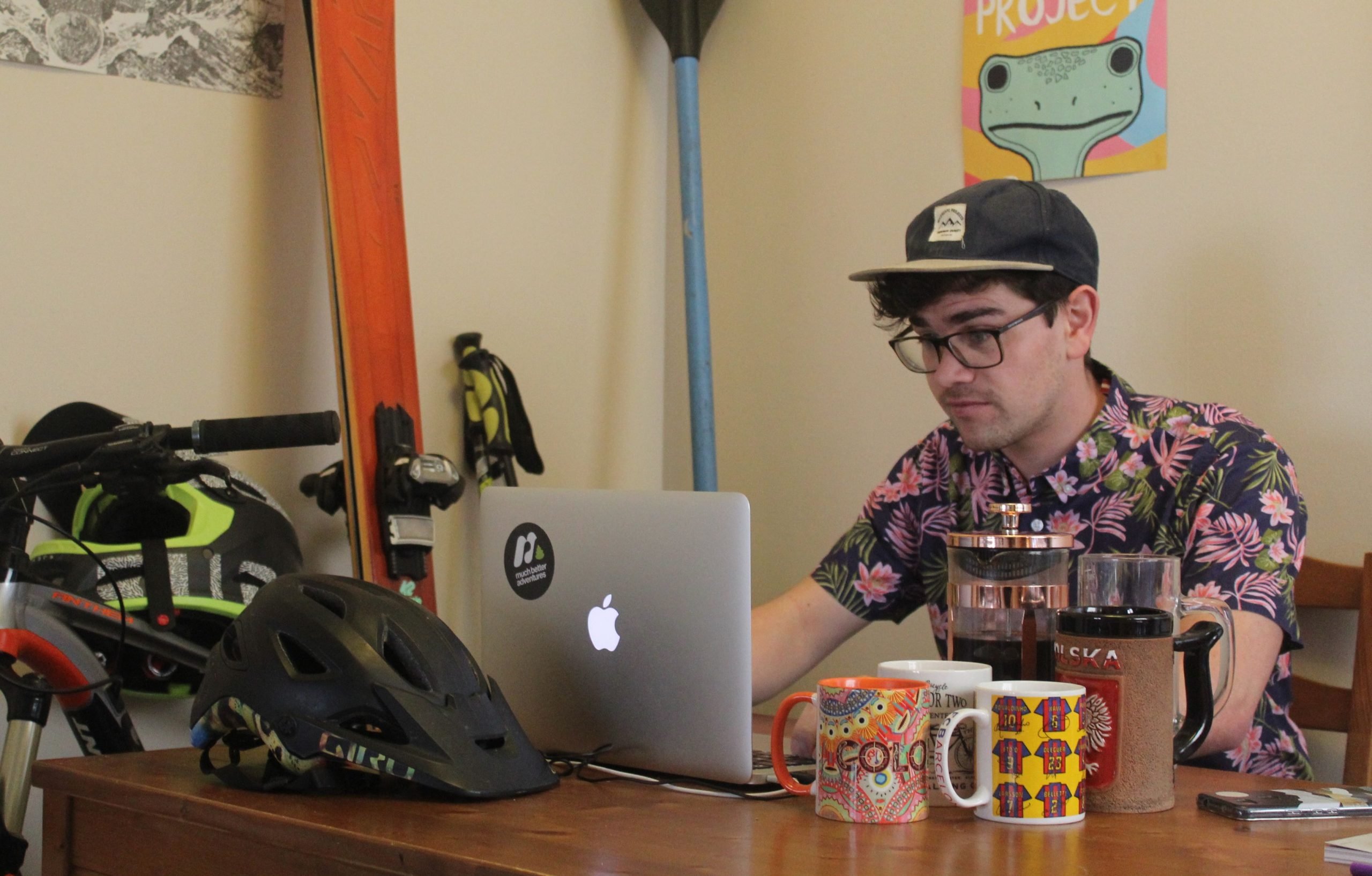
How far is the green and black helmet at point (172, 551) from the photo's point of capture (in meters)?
1.48

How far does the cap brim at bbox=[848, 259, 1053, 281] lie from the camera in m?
1.46

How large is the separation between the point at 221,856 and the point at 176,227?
1.13 m

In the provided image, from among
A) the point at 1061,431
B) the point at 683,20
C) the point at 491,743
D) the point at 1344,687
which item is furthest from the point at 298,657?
the point at 683,20

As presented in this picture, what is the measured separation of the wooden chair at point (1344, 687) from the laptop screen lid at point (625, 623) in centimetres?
95

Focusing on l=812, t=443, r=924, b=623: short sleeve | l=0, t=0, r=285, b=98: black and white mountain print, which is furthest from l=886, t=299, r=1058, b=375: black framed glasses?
l=0, t=0, r=285, b=98: black and white mountain print

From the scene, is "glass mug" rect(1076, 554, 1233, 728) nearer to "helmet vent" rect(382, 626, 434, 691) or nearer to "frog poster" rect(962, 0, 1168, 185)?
"helmet vent" rect(382, 626, 434, 691)

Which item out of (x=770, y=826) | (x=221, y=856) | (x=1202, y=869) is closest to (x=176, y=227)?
(x=221, y=856)

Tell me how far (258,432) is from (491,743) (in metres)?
0.35

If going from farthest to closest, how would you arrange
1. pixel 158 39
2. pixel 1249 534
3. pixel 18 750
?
pixel 158 39 → pixel 1249 534 → pixel 18 750

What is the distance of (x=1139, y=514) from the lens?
1.53 meters

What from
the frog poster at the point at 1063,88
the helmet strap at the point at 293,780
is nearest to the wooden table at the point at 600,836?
the helmet strap at the point at 293,780

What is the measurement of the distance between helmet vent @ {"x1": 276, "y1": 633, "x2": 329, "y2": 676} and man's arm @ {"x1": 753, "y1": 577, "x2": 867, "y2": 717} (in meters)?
0.64

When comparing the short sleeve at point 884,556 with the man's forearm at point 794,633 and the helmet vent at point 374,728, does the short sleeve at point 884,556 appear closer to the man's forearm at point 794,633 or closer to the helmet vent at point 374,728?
the man's forearm at point 794,633

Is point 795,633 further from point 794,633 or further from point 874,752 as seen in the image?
point 874,752
